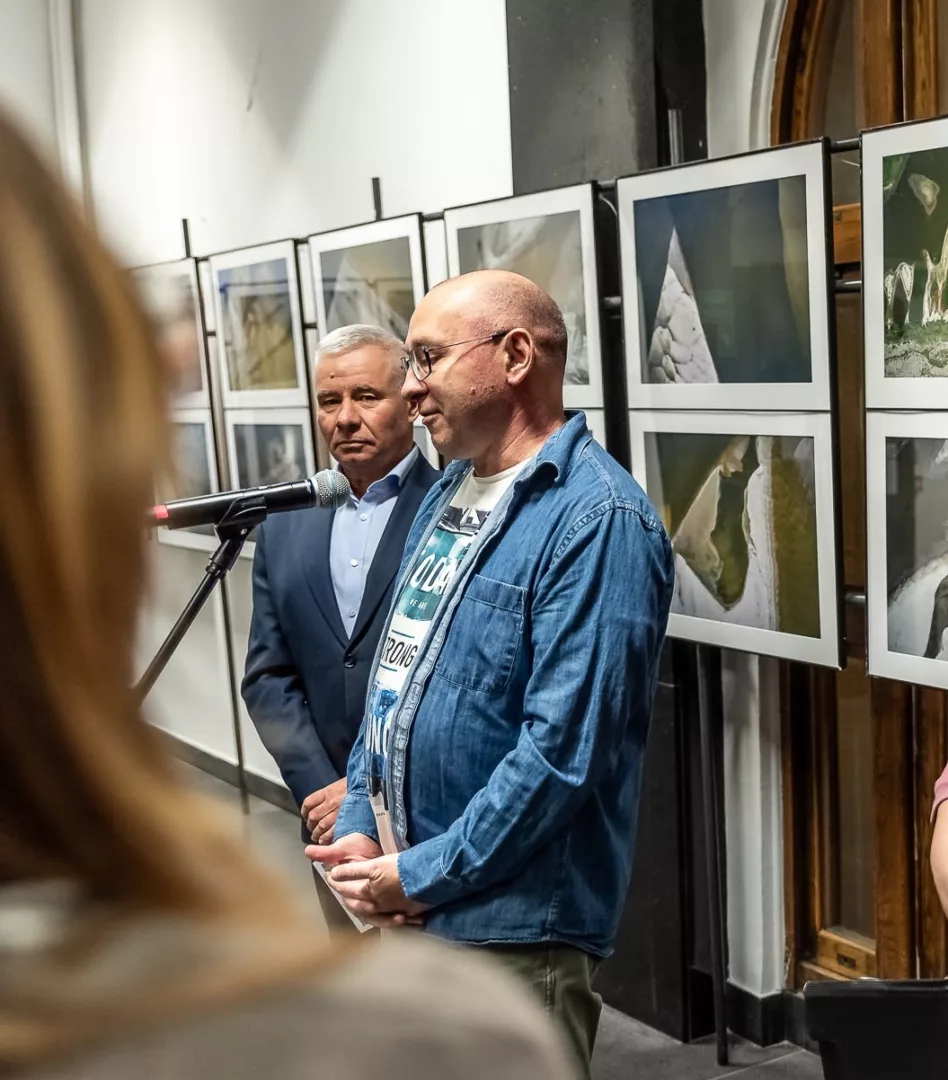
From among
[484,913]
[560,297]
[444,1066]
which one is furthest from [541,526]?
[444,1066]

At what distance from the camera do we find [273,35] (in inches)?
176

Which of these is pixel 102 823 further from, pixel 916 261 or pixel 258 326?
pixel 258 326

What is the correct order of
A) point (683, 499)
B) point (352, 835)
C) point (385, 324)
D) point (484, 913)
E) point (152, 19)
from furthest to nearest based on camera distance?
→ 1. point (152, 19)
2. point (385, 324)
3. point (683, 499)
4. point (352, 835)
5. point (484, 913)

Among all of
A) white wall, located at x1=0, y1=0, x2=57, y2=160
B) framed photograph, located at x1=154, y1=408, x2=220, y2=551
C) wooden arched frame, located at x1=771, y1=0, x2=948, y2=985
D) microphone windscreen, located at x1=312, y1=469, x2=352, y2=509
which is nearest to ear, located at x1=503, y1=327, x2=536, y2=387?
microphone windscreen, located at x1=312, y1=469, x2=352, y2=509

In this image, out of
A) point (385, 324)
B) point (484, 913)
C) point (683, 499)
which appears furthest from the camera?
point (385, 324)

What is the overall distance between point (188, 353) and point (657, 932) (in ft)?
8.69

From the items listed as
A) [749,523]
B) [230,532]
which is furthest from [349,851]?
[749,523]

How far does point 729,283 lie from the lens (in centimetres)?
253

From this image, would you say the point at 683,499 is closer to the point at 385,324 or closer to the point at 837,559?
the point at 837,559

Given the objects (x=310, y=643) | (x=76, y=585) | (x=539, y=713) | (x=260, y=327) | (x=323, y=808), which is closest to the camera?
(x=76, y=585)

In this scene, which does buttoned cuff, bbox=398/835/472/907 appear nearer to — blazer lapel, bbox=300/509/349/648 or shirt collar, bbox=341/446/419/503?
blazer lapel, bbox=300/509/349/648

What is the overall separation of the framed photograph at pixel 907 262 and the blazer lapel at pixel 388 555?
84 centimetres

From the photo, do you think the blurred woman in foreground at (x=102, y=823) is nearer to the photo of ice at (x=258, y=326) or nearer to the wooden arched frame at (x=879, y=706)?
the wooden arched frame at (x=879, y=706)

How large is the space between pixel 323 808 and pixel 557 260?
4.08 ft
